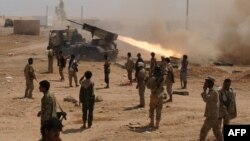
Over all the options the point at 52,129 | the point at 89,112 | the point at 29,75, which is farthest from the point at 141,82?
the point at 52,129

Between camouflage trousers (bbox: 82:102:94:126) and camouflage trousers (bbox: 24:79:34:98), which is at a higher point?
camouflage trousers (bbox: 24:79:34:98)

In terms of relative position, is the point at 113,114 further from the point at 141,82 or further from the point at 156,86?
the point at 156,86

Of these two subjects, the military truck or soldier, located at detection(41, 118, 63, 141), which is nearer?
soldier, located at detection(41, 118, 63, 141)

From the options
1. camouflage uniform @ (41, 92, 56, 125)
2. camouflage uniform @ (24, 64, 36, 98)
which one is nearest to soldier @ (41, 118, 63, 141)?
camouflage uniform @ (41, 92, 56, 125)

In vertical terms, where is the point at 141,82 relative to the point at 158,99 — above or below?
above

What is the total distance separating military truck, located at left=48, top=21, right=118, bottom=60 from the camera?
94.2ft

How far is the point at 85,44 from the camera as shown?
29797mm

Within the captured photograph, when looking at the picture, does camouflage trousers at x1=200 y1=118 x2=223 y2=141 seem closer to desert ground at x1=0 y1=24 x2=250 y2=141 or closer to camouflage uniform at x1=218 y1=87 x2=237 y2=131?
camouflage uniform at x1=218 y1=87 x2=237 y2=131

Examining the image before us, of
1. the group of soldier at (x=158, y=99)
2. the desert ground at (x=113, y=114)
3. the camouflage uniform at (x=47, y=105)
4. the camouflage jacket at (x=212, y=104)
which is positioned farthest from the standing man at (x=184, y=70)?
the camouflage uniform at (x=47, y=105)

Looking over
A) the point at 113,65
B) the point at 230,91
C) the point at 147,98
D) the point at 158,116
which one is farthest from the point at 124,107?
the point at 113,65

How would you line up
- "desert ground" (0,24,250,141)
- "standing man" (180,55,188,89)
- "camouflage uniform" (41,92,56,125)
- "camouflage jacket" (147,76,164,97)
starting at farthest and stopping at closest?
"standing man" (180,55,188,89)
"camouflage jacket" (147,76,164,97)
"desert ground" (0,24,250,141)
"camouflage uniform" (41,92,56,125)

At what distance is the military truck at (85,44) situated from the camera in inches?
1131

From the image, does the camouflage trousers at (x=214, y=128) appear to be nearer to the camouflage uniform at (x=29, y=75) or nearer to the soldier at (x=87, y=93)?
the soldier at (x=87, y=93)

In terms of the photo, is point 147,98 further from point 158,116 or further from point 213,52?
point 213,52
